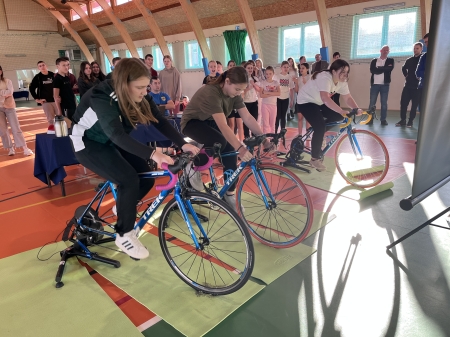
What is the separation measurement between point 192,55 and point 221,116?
48.5 ft

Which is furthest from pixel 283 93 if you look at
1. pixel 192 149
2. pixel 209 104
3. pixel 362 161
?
pixel 192 149

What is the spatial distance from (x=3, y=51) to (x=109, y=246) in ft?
73.2

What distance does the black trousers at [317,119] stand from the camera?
4.42 meters

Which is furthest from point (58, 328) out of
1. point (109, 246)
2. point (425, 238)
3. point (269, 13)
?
point (269, 13)

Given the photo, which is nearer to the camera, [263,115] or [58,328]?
[58,328]

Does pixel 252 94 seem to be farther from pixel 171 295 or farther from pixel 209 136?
pixel 171 295

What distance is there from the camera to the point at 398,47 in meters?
10.0

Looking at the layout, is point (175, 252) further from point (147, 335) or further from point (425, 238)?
point (425, 238)

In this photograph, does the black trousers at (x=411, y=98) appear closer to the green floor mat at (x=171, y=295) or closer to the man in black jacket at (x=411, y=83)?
the man in black jacket at (x=411, y=83)

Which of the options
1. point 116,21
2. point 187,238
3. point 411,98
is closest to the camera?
point 187,238

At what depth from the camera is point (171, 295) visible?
2324 mm

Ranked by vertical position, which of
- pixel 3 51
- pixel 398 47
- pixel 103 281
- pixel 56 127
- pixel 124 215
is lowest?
pixel 103 281

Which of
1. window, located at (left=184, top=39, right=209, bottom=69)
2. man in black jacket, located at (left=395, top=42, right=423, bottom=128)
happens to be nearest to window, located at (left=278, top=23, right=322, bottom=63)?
man in black jacket, located at (left=395, top=42, right=423, bottom=128)

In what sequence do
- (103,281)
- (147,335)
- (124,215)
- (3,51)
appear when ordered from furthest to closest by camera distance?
(3,51) → (103,281) → (124,215) → (147,335)
